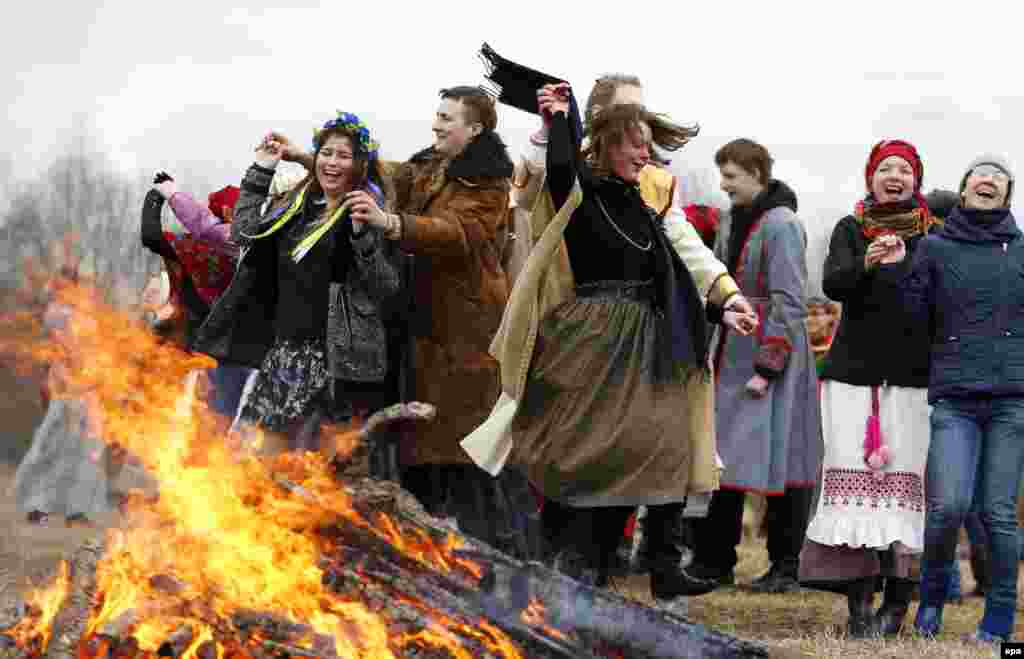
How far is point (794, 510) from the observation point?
9.38 meters

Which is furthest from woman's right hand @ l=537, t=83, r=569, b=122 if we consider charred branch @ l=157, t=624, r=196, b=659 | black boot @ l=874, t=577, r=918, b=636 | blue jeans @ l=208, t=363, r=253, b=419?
blue jeans @ l=208, t=363, r=253, b=419

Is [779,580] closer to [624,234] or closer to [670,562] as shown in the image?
Answer: [670,562]

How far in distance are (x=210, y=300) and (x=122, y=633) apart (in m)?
4.18

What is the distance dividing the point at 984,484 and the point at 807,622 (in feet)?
4.10

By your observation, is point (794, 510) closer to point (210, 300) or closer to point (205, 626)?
point (210, 300)

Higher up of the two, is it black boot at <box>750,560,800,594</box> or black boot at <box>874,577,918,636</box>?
black boot at <box>874,577,918,636</box>

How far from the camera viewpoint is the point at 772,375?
8852 mm

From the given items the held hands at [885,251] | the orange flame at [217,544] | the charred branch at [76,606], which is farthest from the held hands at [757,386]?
the charred branch at [76,606]

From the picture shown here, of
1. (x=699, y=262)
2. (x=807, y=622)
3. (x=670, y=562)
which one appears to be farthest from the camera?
(x=807, y=622)

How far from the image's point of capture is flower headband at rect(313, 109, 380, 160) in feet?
24.0

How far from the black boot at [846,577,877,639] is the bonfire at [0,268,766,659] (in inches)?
102

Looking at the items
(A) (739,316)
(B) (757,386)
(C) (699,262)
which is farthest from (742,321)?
(B) (757,386)

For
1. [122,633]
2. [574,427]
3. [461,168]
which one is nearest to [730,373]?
[461,168]

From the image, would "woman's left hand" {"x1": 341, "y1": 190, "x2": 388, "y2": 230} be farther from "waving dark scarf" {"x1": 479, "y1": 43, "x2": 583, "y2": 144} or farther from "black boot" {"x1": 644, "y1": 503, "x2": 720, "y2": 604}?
"black boot" {"x1": 644, "y1": 503, "x2": 720, "y2": 604}
